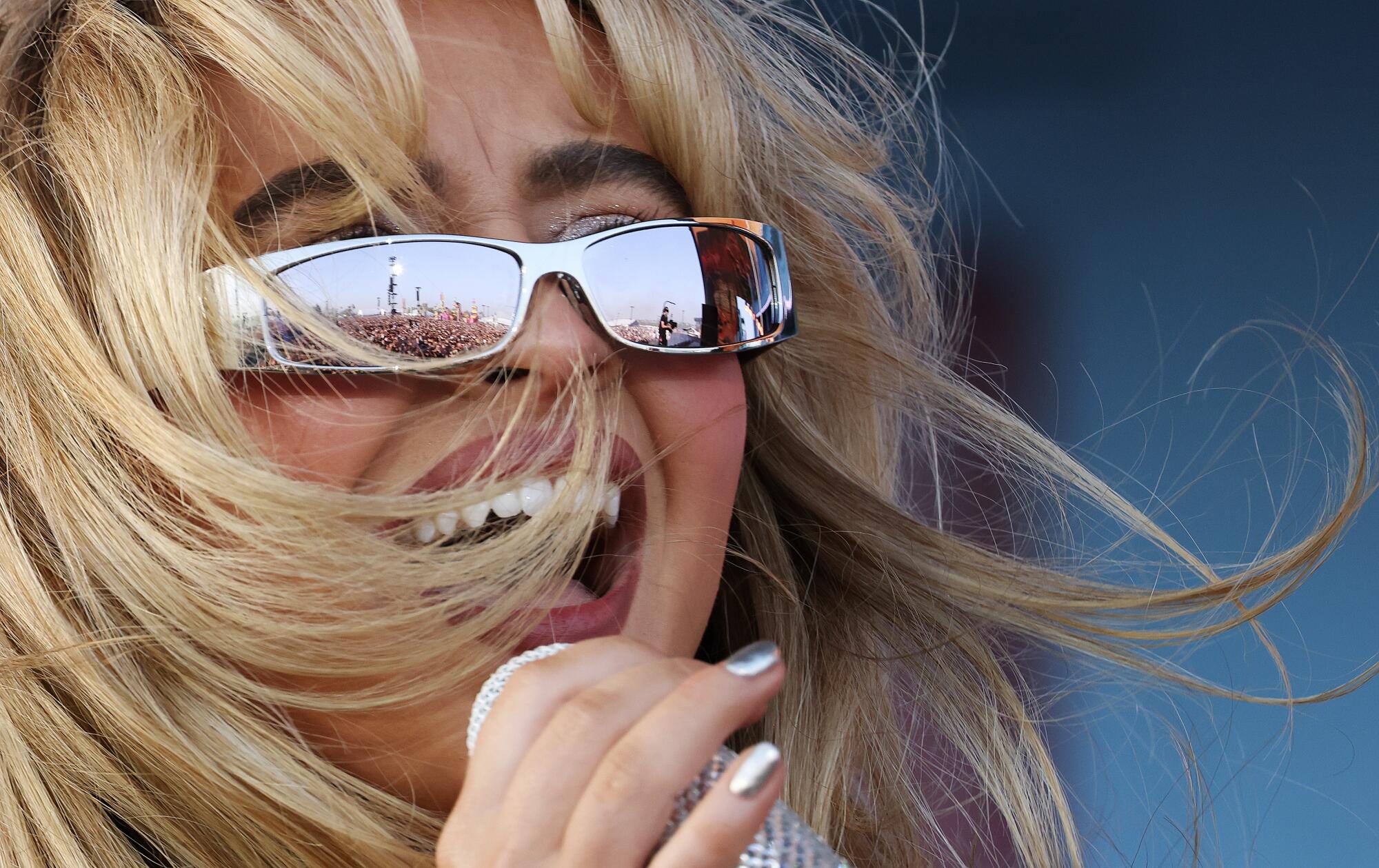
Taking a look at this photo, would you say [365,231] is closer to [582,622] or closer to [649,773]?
[582,622]

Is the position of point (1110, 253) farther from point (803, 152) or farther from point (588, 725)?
point (588, 725)

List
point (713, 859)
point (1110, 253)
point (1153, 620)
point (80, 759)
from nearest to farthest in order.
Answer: point (713, 859)
point (80, 759)
point (1153, 620)
point (1110, 253)

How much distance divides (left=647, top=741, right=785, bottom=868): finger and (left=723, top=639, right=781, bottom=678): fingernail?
35mm

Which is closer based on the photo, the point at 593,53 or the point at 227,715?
the point at 227,715

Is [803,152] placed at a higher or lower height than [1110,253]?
higher

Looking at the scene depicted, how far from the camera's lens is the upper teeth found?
69 cm

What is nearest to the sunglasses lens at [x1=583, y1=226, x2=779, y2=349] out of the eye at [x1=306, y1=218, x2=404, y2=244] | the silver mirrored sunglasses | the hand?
the silver mirrored sunglasses

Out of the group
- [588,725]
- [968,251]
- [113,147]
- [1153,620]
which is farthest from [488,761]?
[968,251]

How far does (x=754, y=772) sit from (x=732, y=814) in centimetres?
2

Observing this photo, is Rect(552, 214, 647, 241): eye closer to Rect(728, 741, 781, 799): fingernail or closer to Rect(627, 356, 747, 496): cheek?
Rect(627, 356, 747, 496): cheek

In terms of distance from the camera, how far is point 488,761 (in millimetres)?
473

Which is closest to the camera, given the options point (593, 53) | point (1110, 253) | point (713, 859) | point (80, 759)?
point (713, 859)

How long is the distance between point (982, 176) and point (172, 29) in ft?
4.46

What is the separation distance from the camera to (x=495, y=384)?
69 centimetres
